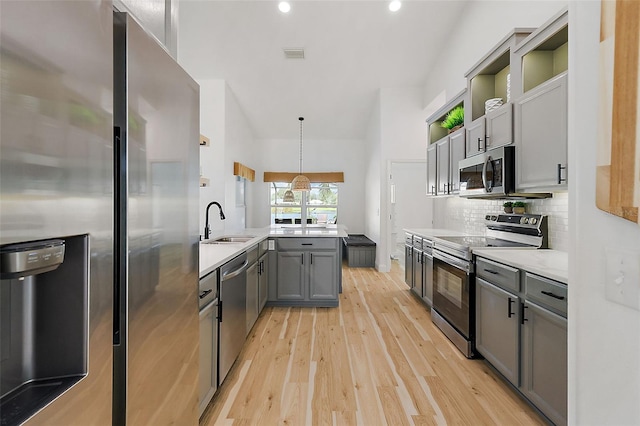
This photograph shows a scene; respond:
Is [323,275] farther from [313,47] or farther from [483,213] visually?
[313,47]

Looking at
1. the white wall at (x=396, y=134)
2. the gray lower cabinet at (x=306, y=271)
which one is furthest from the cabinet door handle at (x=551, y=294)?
the white wall at (x=396, y=134)

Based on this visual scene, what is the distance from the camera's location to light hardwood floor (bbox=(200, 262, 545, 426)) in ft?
6.52

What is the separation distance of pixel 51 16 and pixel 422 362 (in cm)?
291

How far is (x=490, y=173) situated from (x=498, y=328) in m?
1.29

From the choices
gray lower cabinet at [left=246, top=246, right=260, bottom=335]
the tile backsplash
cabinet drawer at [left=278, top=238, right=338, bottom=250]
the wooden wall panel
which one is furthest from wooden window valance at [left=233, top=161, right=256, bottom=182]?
the wooden wall panel

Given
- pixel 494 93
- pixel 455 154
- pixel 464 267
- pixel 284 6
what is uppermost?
pixel 284 6

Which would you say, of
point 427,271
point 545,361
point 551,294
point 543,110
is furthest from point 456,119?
point 545,361

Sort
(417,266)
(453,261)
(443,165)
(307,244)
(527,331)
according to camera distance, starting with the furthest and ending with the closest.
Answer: (417,266) < (443,165) < (307,244) < (453,261) < (527,331)

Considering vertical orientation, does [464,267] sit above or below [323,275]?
above

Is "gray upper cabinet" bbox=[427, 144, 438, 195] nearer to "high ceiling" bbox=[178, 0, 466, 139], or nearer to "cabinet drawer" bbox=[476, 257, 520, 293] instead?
"high ceiling" bbox=[178, 0, 466, 139]

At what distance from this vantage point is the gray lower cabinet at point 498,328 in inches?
83.7

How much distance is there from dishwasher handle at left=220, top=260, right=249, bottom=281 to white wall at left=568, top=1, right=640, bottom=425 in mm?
1822

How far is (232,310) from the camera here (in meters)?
2.38

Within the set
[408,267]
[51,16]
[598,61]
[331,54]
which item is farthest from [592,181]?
[331,54]
